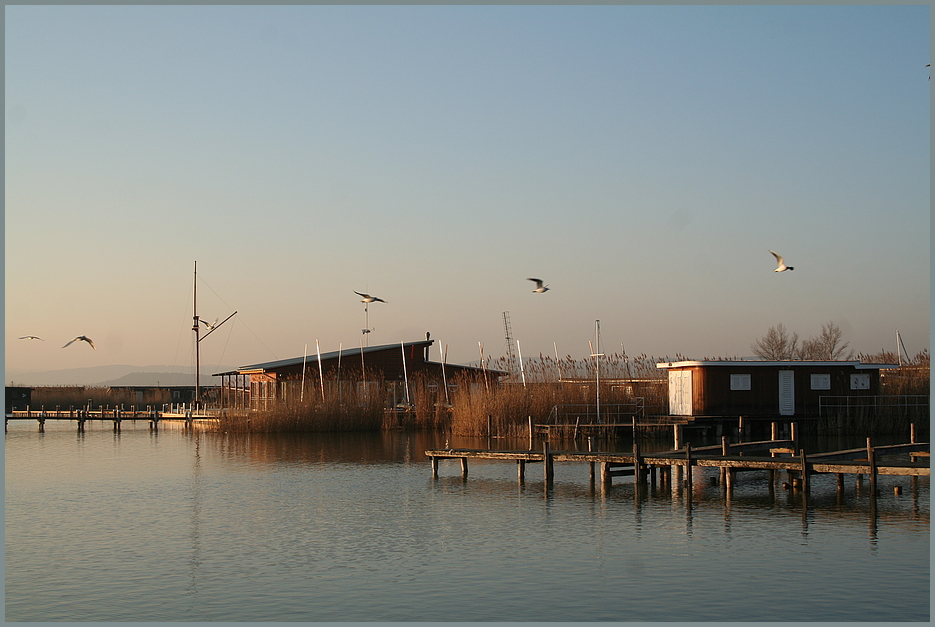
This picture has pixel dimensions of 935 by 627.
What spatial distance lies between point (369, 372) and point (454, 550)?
40038mm

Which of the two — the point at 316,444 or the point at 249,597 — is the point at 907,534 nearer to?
the point at 249,597

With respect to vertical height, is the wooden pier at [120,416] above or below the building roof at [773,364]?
below

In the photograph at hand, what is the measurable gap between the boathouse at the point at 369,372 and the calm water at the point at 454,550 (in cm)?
2567

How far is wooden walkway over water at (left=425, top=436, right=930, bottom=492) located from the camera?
22.8 meters

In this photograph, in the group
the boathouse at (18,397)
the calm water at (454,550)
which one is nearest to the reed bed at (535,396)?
the calm water at (454,550)

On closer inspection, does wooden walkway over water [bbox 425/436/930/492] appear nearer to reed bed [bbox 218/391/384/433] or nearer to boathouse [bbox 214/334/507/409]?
reed bed [bbox 218/391/384/433]

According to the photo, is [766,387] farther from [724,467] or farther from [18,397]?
[18,397]

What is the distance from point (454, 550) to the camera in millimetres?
18141

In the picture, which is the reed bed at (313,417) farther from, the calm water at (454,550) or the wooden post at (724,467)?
the wooden post at (724,467)

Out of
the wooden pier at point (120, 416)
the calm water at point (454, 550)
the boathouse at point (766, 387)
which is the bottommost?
the calm water at point (454, 550)

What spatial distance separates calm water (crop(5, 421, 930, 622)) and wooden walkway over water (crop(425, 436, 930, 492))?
2.07 ft

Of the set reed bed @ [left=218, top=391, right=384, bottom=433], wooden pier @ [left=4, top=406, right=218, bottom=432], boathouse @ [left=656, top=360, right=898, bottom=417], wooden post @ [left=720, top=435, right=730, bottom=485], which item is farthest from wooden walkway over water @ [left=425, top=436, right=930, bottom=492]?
wooden pier @ [left=4, top=406, right=218, bottom=432]

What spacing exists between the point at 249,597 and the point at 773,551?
884 cm

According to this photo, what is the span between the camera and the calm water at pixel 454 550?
14312 millimetres
